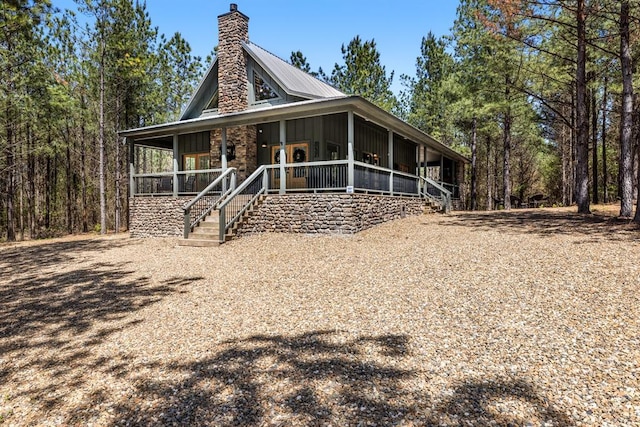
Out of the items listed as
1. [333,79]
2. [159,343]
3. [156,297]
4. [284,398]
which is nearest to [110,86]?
[333,79]

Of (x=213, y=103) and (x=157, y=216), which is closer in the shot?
(x=157, y=216)

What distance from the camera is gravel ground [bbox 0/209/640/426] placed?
2.85m

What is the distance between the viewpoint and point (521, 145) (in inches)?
1286

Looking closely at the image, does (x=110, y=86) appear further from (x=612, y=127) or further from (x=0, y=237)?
(x=612, y=127)

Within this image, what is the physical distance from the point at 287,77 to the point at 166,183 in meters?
6.76

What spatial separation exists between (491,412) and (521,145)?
116 feet

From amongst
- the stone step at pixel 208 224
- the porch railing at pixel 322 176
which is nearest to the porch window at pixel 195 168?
the stone step at pixel 208 224

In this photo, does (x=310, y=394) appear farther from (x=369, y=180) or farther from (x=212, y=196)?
(x=212, y=196)

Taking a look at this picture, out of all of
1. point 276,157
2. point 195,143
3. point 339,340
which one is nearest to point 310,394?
point 339,340

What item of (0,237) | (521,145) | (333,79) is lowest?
(0,237)

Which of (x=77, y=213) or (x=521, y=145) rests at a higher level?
(x=521, y=145)

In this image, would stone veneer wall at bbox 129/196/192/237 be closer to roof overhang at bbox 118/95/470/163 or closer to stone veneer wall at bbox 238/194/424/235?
roof overhang at bbox 118/95/470/163

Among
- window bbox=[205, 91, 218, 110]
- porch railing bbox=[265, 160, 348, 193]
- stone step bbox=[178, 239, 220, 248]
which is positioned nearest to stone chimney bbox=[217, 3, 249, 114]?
window bbox=[205, 91, 218, 110]

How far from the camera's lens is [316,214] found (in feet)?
36.1
